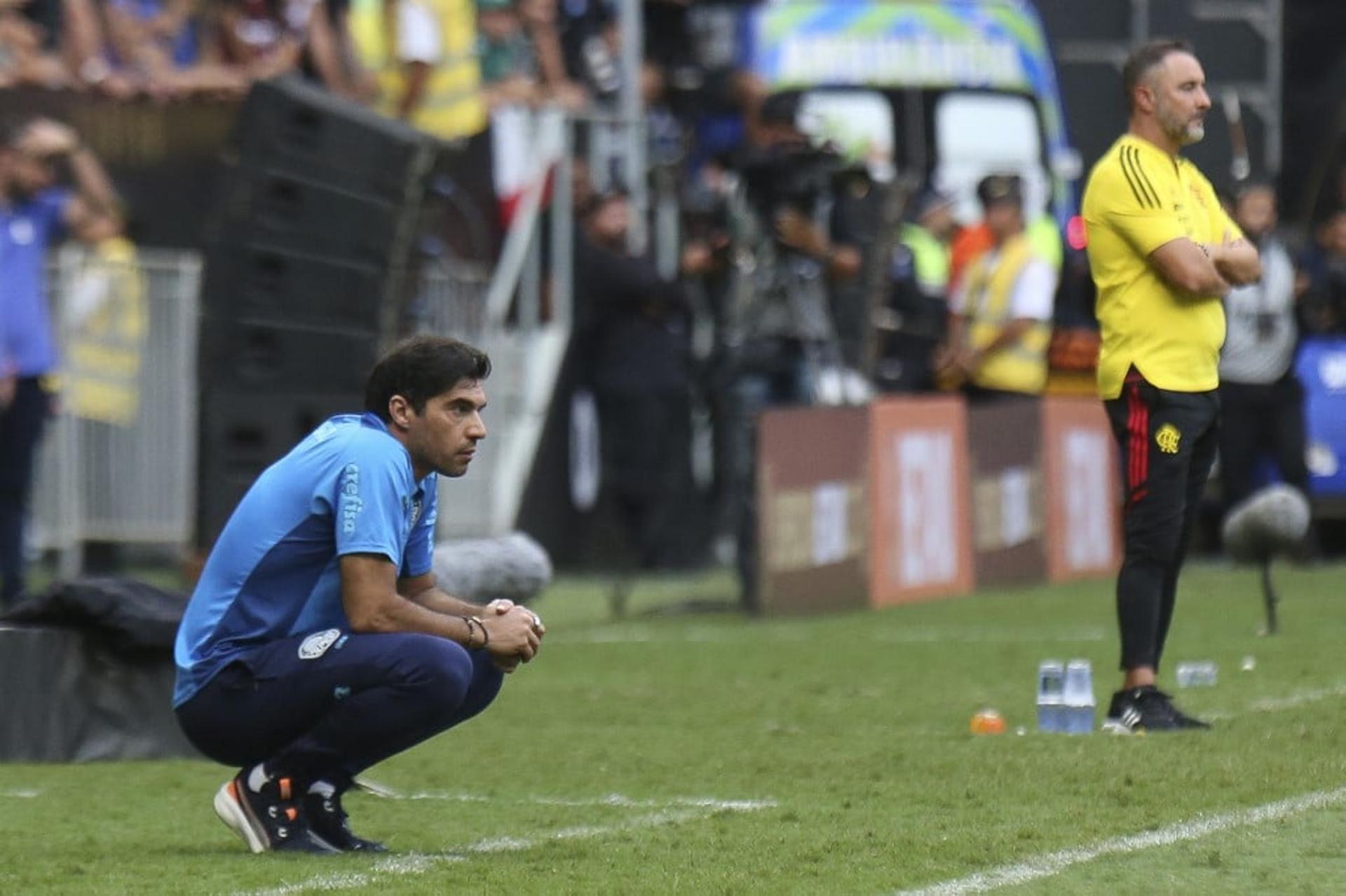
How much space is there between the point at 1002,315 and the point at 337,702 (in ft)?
36.3

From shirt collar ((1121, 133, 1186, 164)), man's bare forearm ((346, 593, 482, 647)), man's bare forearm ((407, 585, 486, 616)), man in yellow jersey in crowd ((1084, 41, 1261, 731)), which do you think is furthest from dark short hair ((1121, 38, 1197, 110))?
man's bare forearm ((346, 593, 482, 647))

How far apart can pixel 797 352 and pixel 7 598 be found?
4790 mm

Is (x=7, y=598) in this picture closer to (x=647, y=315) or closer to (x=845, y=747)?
(x=647, y=315)

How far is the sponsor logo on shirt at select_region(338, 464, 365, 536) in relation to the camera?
6887 millimetres

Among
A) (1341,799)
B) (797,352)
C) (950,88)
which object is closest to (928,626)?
(797,352)

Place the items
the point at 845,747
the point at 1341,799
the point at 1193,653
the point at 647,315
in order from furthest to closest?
1. the point at 647,315
2. the point at 1193,653
3. the point at 845,747
4. the point at 1341,799

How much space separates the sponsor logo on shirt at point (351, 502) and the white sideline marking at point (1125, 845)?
4.84ft

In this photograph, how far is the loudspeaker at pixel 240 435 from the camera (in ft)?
44.3

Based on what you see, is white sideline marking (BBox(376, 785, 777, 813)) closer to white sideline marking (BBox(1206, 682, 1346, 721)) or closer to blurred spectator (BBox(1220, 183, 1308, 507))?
white sideline marking (BBox(1206, 682, 1346, 721))

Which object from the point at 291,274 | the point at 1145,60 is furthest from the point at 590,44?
the point at 1145,60

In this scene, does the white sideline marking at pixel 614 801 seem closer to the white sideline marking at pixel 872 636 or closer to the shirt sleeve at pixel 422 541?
the shirt sleeve at pixel 422 541

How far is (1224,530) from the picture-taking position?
42.4 ft

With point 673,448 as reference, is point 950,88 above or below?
above

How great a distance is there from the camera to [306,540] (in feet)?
23.2
